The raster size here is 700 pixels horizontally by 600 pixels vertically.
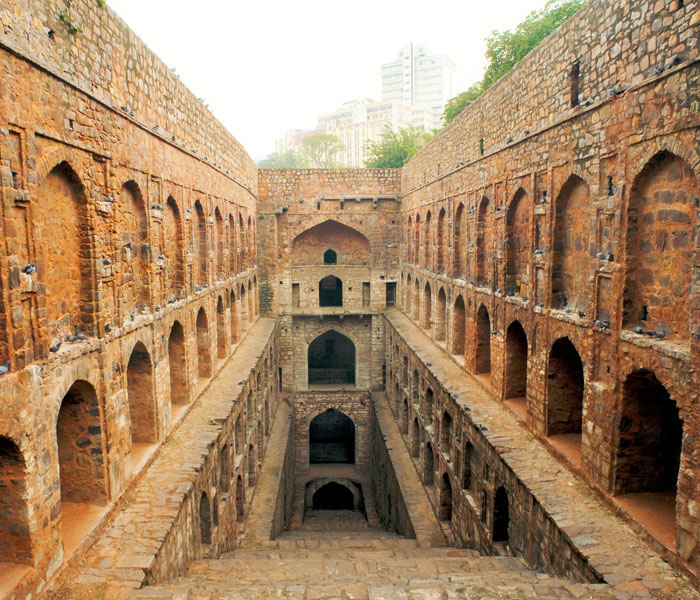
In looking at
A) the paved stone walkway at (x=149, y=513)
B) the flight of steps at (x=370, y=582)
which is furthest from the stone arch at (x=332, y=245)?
the flight of steps at (x=370, y=582)

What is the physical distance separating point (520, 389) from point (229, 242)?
28.3 feet

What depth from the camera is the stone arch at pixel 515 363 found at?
9.98m

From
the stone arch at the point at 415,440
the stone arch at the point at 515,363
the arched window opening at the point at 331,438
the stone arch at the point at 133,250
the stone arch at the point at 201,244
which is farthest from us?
the arched window opening at the point at 331,438

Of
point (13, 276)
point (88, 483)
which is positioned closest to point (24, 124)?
point (13, 276)

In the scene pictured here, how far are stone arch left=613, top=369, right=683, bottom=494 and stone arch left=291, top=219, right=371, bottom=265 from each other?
15.9 metres

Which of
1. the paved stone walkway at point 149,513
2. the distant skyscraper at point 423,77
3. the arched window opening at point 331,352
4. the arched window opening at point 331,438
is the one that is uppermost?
the distant skyscraper at point 423,77

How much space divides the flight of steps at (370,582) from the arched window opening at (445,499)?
469 cm

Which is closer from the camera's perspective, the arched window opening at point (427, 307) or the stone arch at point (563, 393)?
the stone arch at point (563, 393)

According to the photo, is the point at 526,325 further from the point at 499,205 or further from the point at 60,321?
the point at 60,321

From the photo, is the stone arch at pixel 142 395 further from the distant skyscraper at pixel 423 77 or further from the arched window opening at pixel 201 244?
the distant skyscraper at pixel 423 77

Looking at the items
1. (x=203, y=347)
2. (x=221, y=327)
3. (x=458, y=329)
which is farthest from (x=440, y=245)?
(x=203, y=347)

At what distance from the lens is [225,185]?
46.1ft

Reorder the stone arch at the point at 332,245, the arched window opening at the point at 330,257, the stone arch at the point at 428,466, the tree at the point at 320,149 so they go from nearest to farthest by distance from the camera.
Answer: the stone arch at the point at 428,466, the stone arch at the point at 332,245, the arched window opening at the point at 330,257, the tree at the point at 320,149

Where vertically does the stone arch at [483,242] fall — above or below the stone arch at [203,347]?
above
